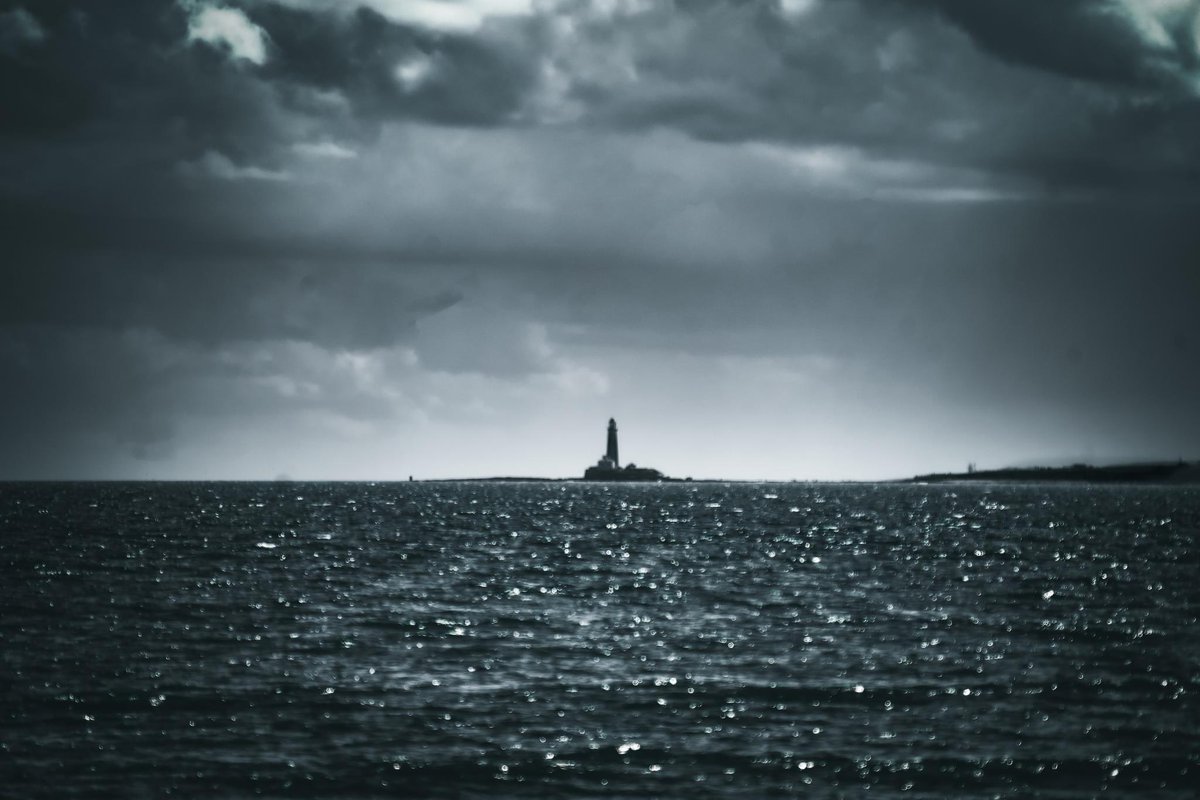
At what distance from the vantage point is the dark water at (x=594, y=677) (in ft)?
91.2

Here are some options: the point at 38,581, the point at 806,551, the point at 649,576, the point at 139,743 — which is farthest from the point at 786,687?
the point at 806,551

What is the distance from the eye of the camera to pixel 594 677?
38625 mm

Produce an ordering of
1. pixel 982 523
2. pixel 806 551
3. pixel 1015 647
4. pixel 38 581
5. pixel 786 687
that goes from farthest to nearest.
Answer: pixel 982 523, pixel 806 551, pixel 38 581, pixel 1015 647, pixel 786 687

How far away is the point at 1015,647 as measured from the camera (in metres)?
44.8

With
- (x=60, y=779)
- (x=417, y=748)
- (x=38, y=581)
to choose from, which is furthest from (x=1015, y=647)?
(x=38, y=581)

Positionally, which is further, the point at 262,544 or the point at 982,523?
the point at 982,523

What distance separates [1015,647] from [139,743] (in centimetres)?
2954

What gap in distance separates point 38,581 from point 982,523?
104 metres

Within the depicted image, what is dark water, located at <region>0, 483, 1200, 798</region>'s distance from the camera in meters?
27.8

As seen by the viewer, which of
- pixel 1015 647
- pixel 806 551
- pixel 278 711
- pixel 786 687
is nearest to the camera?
pixel 278 711

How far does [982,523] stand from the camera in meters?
141

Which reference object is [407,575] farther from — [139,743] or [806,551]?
[139,743]

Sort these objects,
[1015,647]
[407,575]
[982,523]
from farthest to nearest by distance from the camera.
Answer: [982,523], [407,575], [1015,647]

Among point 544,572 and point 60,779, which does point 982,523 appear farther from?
point 60,779
